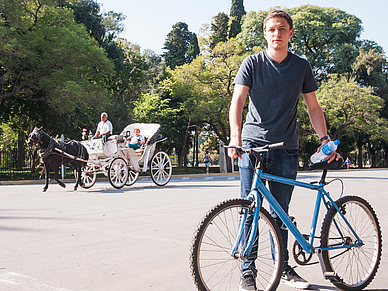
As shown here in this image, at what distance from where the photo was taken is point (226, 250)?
3.35 meters

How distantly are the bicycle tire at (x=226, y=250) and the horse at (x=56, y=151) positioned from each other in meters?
10.8

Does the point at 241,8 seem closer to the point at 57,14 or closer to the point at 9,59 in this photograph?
the point at 57,14

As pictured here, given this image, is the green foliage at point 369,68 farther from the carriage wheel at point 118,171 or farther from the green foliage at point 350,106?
the carriage wheel at point 118,171

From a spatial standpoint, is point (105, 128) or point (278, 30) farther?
point (105, 128)

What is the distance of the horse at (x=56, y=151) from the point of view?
13195mm

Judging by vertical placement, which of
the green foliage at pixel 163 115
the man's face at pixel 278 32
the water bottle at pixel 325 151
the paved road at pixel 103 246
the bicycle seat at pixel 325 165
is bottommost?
the paved road at pixel 103 246

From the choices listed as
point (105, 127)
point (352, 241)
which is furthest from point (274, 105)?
point (105, 127)

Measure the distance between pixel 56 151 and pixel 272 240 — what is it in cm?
1138

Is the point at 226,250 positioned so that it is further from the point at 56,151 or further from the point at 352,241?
the point at 56,151

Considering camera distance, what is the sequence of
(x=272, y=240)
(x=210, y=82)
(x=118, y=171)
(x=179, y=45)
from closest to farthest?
1. (x=272, y=240)
2. (x=118, y=171)
3. (x=210, y=82)
4. (x=179, y=45)

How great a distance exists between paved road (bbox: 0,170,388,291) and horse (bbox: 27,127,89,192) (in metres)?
3.83

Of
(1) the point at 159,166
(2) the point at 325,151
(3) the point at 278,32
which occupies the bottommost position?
(1) the point at 159,166

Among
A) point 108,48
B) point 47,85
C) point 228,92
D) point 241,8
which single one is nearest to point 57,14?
point 47,85

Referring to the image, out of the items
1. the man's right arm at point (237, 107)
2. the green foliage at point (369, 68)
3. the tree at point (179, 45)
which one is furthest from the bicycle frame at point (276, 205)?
the tree at point (179, 45)
